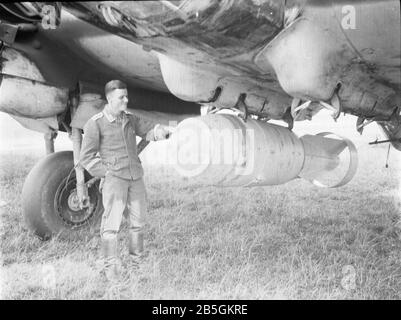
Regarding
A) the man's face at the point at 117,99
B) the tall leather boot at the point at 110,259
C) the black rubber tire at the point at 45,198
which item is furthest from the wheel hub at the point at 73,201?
the man's face at the point at 117,99

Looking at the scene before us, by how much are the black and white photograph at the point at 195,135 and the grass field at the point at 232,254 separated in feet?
0.07

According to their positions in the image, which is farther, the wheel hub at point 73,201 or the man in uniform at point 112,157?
the wheel hub at point 73,201

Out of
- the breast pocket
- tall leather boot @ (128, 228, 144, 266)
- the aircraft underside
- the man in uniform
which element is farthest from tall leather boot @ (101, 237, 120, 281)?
the aircraft underside

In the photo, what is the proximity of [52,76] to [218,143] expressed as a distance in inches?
67.8

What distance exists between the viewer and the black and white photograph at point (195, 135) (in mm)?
2221

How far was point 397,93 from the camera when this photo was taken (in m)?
3.16

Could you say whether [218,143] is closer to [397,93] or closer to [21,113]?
[397,93]

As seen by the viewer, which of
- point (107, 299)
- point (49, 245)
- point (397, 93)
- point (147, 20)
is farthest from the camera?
point (49, 245)

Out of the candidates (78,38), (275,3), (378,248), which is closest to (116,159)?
(78,38)

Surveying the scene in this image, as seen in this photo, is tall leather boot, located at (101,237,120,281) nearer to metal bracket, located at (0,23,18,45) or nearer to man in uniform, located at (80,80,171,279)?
man in uniform, located at (80,80,171,279)

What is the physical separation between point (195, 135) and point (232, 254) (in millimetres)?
1310

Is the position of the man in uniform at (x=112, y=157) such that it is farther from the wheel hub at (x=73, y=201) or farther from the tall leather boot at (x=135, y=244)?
the wheel hub at (x=73, y=201)

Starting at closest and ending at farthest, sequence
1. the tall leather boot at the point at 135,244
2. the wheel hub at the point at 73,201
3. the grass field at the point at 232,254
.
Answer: the grass field at the point at 232,254
the tall leather boot at the point at 135,244
the wheel hub at the point at 73,201

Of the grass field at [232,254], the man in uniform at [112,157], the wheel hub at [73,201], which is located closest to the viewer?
the grass field at [232,254]
